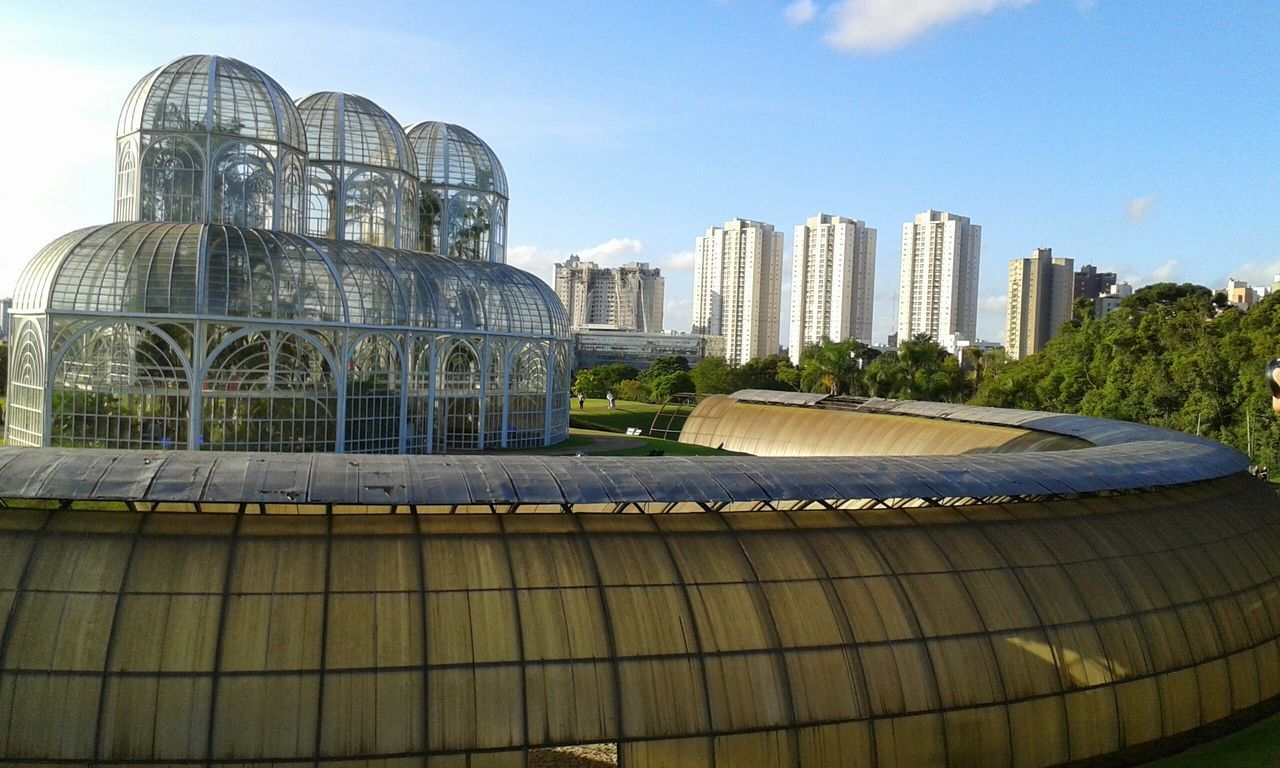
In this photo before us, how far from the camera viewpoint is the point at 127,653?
42.0 feet

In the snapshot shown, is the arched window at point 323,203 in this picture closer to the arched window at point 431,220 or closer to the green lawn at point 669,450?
the arched window at point 431,220

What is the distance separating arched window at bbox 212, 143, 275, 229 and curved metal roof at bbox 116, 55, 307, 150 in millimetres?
910

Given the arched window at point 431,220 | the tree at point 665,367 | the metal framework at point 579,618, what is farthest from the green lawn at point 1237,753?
the tree at point 665,367

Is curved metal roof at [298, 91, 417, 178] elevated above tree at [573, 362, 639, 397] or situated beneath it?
elevated above

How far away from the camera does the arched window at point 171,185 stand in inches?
1650

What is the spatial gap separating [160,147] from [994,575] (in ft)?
129

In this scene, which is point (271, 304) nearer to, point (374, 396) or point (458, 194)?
point (374, 396)

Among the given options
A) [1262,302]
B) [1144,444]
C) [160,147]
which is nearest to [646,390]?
[1262,302]

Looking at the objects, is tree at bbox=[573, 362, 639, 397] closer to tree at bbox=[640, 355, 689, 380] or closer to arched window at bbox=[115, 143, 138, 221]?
tree at bbox=[640, 355, 689, 380]

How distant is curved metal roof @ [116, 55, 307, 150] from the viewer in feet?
137

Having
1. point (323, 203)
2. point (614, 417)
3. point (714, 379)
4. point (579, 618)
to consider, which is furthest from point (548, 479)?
point (714, 379)

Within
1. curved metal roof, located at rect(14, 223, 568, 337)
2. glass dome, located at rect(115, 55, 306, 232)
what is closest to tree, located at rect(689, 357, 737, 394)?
curved metal roof, located at rect(14, 223, 568, 337)

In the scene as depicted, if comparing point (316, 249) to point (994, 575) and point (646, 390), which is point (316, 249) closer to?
point (994, 575)

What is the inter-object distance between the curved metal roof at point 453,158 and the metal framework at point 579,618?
4239 centimetres
